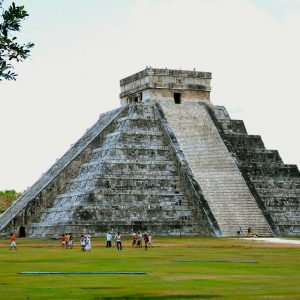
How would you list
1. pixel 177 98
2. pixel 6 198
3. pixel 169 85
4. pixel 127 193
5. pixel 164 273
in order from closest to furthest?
pixel 164 273, pixel 127 193, pixel 169 85, pixel 177 98, pixel 6 198

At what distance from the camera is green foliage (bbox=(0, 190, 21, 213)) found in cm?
9948

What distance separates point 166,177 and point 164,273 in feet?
98.9

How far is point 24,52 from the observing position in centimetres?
1619

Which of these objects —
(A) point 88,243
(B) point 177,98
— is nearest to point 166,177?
(B) point 177,98

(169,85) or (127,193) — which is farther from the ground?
(169,85)

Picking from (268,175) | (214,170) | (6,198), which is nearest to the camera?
(214,170)

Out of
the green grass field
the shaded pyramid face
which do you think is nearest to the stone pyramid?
the shaded pyramid face

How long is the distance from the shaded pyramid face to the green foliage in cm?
4116

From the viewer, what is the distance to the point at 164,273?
26.2 metres

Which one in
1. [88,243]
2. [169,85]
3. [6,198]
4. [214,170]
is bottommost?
[88,243]

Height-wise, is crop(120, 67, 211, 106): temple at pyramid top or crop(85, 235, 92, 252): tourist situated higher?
crop(120, 67, 211, 106): temple at pyramid top

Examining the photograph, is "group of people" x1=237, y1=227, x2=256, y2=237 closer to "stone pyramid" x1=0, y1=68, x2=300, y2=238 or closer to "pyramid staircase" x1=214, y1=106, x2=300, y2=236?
"stone pyramid" x1=0, y1=68, x2=300, y2=238

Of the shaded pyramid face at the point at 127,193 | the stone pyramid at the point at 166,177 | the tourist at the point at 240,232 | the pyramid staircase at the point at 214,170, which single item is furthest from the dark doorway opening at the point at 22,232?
the tourist at the point at 240,232

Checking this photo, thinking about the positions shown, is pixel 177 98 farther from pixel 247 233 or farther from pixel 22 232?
pixel 22 232
